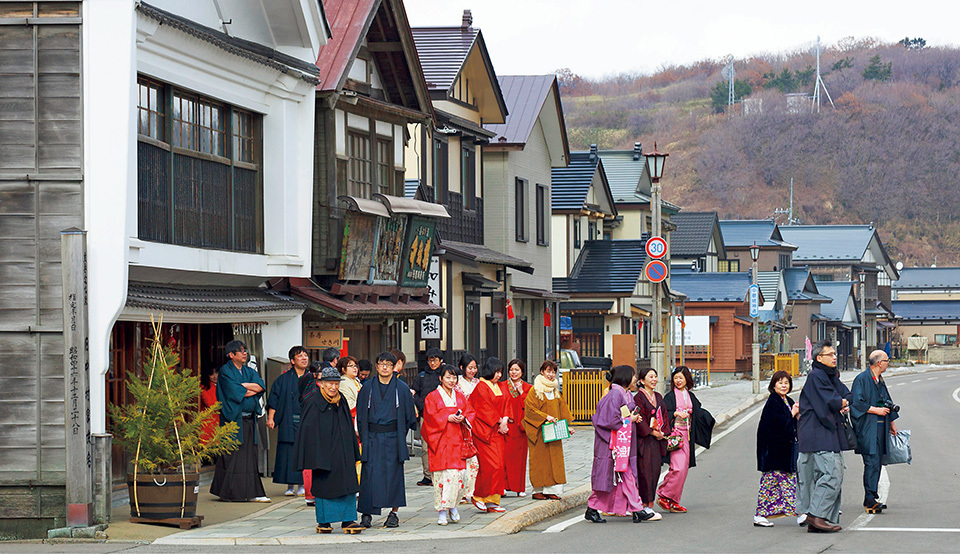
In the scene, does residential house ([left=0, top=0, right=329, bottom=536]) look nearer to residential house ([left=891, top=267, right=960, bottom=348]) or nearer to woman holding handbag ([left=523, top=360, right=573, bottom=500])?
woman holding handbag ([left=523, top=360, right=573, bottom=500])

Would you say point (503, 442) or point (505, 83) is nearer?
point (503, 442)

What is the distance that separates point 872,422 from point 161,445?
26.1ft

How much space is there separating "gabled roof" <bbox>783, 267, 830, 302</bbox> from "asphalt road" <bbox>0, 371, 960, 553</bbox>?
57.8 meters

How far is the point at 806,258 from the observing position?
3570 inches

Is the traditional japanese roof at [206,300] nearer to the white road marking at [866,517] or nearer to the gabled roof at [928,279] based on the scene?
the white road marking at [866,517]

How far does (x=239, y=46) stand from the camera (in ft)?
51.2

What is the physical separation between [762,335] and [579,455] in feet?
146

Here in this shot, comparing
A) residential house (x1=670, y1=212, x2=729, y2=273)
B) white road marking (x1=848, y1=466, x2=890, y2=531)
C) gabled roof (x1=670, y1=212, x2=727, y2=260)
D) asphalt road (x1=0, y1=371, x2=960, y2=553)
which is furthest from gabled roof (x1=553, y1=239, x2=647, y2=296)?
white road marking (x1=848, y1=466, x2=890, y2=531)

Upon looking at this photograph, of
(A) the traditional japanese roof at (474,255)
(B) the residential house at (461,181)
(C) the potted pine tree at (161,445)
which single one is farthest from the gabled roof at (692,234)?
(C) the potted pine tree at (161,445)

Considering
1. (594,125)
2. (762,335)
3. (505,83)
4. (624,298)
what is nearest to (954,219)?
(594,125)

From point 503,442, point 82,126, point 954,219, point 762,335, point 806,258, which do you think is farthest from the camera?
point 954,219

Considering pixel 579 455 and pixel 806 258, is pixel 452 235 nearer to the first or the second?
pixel 579 455

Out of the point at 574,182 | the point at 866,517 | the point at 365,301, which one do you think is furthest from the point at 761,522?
the point at 574,182

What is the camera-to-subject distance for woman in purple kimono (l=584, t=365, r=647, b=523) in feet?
44.8
